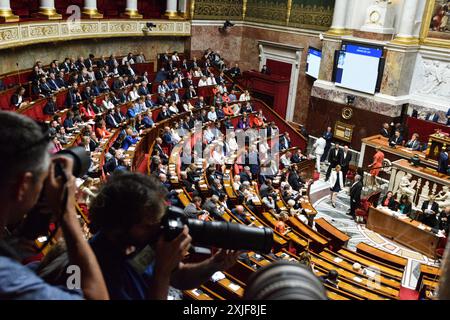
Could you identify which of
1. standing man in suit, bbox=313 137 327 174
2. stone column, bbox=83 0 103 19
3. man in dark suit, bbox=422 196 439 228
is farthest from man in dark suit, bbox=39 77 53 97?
man in dark suit, bbox=422 196 439 228

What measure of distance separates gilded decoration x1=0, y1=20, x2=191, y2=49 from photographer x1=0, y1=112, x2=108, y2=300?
11.3m

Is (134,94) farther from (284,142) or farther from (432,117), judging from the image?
(432,117)

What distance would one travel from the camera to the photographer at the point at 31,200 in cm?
114

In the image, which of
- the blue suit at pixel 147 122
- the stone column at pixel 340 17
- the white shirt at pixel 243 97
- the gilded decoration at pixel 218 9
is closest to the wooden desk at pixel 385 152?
the stone column at pixel 340 17

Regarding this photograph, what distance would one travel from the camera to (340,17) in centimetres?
1650

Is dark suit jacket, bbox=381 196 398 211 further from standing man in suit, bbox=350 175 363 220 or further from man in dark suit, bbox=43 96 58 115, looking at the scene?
man in dark suit, bbox=43 96 58 115

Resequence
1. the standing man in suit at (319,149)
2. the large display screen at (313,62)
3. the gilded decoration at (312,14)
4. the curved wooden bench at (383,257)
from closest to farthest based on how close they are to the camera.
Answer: the curved wooden bench at (383,257) → the standing man in suit at (319,149) → the gilded decoration at (312,14) → the large display screen at (313,62)

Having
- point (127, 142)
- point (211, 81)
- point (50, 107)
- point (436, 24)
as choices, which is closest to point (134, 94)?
point (127, 142)

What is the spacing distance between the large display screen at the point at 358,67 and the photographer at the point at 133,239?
1519cm

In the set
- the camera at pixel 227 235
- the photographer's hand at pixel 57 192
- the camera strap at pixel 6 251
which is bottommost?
the camera at pixel 227 235

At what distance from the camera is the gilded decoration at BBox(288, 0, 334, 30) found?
17281 millimetres

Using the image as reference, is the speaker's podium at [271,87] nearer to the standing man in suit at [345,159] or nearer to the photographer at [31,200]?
the standing man in suit at [345,159]
